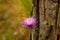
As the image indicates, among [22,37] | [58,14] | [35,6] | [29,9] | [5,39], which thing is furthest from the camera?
[22,37]

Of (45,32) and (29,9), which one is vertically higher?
(29,9)

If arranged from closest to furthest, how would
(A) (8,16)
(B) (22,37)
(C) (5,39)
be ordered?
(C) (5,39), (B) (22,37), (A) (8,16)

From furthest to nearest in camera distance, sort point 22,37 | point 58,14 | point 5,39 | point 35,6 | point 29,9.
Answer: point 22,37 < point 5,39 < point 29,9 < point 35,6 < point 58,14

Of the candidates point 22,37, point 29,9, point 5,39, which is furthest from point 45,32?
point 22,37

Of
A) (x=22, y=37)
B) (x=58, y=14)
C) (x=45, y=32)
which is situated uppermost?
(x=58, y=14)

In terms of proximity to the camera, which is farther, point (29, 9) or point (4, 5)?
point (4, 5)

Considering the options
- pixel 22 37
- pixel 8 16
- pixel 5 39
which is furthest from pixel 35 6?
pixel 8 16

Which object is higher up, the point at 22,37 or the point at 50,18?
the point at 50,18

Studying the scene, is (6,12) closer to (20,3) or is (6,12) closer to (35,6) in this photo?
(20,3)

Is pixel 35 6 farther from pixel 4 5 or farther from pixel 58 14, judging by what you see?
pixel 4 5
